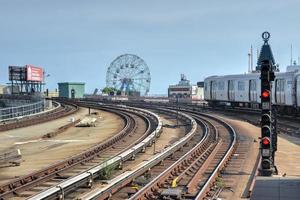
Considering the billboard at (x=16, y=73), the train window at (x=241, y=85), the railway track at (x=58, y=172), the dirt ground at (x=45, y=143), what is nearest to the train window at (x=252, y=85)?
the train window at (x=241, y=85)

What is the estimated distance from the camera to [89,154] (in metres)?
23.4

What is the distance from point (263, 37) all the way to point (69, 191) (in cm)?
800

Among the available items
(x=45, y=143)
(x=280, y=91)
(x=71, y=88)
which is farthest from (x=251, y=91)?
(x=71, y=88)

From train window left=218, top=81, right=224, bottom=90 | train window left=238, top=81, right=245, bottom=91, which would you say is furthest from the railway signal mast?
train window left=218, top=81, right=224, bottom=90

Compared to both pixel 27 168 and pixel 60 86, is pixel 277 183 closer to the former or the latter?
pixel 27 168

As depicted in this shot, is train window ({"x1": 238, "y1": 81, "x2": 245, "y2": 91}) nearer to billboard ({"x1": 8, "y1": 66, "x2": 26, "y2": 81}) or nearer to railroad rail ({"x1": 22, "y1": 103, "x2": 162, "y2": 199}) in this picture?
railroad rail ({"x1": 22, "y1": 103, "x2": 162, "y2": 199})

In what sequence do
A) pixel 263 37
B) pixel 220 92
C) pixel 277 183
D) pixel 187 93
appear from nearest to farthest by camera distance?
pixel 277 183
pixel 263 37
pixel 220 92
pixel 187 93

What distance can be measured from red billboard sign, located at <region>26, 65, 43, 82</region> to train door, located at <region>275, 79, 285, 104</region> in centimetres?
8964

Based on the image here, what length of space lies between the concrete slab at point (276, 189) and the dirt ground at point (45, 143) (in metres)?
8.76

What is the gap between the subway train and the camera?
40.9 metres

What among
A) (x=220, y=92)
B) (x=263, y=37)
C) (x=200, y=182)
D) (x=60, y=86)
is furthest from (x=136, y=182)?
(x=60, y=86)

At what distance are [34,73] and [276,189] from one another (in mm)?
119660

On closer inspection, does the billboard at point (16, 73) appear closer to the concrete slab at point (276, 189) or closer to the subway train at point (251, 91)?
the subway train at point (251, 91)

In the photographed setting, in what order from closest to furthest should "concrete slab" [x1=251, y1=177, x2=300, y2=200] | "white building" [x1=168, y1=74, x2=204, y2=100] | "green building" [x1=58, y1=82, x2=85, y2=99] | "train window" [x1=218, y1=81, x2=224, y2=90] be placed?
"concrete slab" [x1=251, y1=177, x2=300, y2=200]
"train window" [x1=218, y1=81, x2=224, y2=90]
"white building" [x1=168, y1=74, x2=204, y2=100]
"green building" [x1=58, y1=82, x2=85, y2=99]
